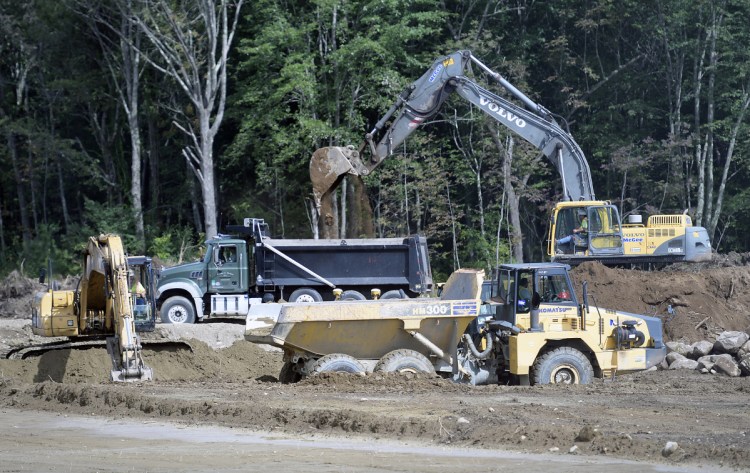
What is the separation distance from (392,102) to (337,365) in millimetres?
19428

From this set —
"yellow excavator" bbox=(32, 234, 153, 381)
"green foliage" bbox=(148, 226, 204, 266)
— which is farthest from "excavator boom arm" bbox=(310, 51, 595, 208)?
"green foliage" bbox=(148, 226, 204, 266)

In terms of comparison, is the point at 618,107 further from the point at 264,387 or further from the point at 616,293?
the point at 264,387

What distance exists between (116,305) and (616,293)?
12.3 metres

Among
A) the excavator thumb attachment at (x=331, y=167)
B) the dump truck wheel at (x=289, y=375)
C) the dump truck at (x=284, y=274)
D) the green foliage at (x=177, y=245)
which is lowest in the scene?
the dump truck wheel at (x=289, y=375)

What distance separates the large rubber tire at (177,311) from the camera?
25.2m

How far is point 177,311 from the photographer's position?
25.4 metres

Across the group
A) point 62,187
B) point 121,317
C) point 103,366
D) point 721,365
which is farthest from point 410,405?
Answer: point 62,187

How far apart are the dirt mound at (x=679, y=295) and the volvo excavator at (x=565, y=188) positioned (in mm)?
473

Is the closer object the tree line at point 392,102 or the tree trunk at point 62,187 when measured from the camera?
the tree line at point 392,102

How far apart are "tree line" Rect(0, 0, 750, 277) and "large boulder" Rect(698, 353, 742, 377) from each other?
1345 cm

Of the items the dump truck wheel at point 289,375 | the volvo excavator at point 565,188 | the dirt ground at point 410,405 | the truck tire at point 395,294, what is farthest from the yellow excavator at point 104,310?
the truck tire at point 395,294

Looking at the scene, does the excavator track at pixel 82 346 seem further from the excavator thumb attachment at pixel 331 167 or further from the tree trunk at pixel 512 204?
the tree trunk at pixel 512 204

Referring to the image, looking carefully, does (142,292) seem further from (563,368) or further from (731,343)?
(731,343)

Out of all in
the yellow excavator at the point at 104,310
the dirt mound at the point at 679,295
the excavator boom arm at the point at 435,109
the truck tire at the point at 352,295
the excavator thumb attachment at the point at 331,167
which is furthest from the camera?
the truck tire at the point at 352,295
